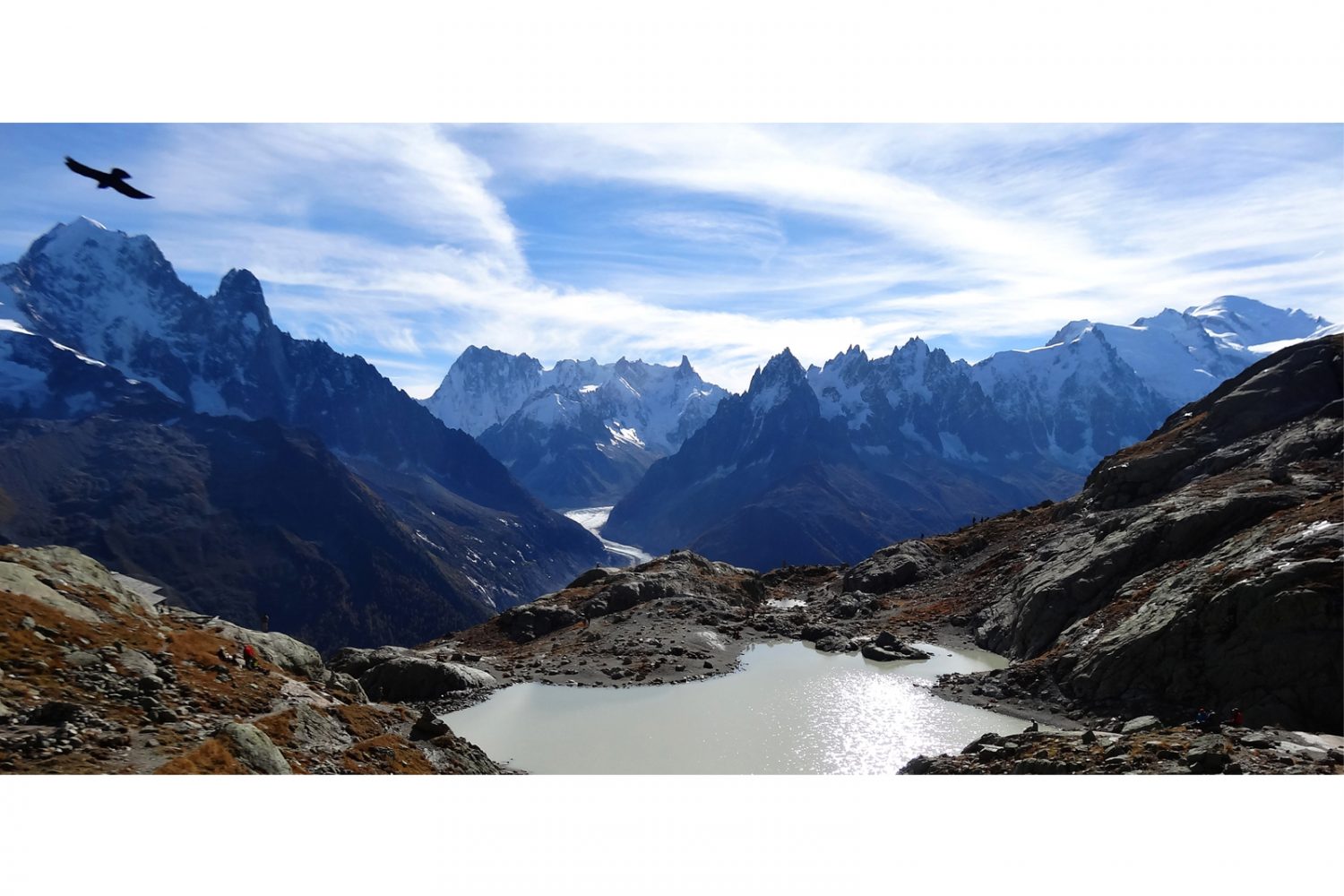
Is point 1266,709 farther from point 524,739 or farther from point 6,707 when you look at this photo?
point 6,707

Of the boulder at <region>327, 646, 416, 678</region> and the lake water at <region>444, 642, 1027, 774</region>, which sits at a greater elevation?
the lake water at <region>444, 642, 1027, 774</region>

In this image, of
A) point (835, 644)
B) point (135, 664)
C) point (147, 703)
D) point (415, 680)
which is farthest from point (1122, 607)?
point (135, 664)

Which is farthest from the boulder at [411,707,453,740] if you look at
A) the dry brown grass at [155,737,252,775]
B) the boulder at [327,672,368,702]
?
the dry brown grass at [155,737,252,775]

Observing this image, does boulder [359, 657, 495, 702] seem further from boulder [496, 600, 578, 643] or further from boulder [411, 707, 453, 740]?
boulder [496, 600, 578, 643]

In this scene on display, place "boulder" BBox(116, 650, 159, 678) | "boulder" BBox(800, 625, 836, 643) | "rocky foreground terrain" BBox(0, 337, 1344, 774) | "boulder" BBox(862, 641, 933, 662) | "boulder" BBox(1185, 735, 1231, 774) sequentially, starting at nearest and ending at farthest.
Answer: "boulder" BBox(1185, 735, 1231, 774), "rocky foreground terrain" BBox(0, 337, 1344, 774), "boulder" BBox(116, 650, 159, 678), "boulder" BBox(862, 641, 933, 662), "boulder" BBox(800, 625, 836, 643)

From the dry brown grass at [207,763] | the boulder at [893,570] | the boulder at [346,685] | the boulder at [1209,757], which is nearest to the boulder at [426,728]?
the boulder at [346,685]

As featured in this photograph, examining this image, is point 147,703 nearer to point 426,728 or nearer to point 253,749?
point 253,749
